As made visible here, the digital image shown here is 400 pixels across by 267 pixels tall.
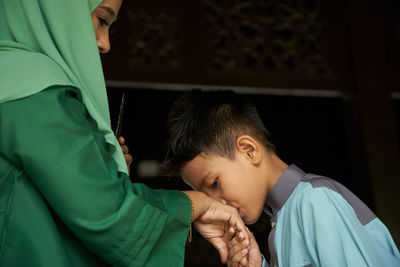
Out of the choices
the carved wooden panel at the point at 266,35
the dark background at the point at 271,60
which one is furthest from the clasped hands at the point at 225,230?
the carved wooden panel at the point at 266,35

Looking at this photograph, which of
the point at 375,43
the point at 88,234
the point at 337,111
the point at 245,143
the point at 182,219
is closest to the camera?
the point at 88,234

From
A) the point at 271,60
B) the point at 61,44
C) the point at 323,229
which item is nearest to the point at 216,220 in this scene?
the point at 323,229

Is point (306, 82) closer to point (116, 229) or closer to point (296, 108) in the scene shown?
point (296, 108)

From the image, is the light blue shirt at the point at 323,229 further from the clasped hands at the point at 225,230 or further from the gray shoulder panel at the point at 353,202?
the clasped hands at the point at 225,230

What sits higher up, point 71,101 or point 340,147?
point 71,101

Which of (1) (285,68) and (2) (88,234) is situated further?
(1) (285,68)

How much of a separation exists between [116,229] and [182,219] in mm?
174

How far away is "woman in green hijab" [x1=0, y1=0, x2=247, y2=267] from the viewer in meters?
0.80

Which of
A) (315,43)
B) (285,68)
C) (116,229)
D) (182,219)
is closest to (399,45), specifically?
(315,43)

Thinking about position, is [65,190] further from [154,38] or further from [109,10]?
[154,38]

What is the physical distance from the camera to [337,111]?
3.06 meters

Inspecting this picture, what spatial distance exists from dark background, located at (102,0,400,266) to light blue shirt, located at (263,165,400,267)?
1.17 meters

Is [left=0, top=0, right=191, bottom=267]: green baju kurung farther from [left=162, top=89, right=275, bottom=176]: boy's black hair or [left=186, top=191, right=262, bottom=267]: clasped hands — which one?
[left=162, top=89, right=275, bottom=176]: boy's black hair

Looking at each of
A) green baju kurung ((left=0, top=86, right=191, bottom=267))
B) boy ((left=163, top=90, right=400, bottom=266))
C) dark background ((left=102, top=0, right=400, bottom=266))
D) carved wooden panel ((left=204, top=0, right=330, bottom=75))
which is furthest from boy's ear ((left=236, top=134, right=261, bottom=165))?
carved wooden panel ((left=204, top=0, right=330, bottom=75))
